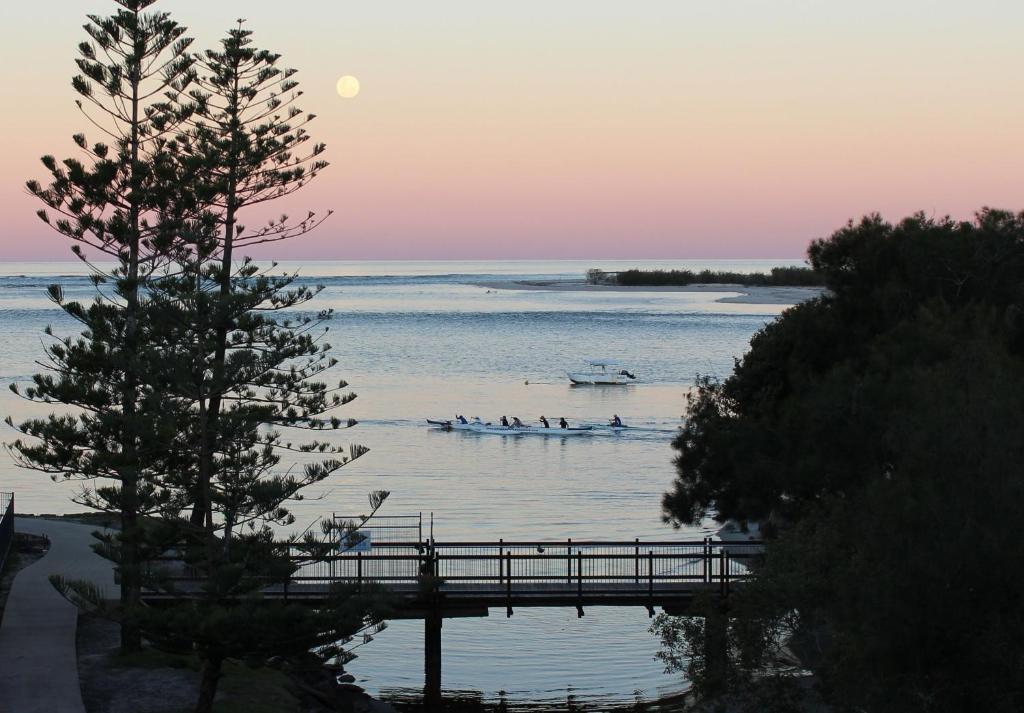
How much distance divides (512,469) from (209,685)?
33.3 meters

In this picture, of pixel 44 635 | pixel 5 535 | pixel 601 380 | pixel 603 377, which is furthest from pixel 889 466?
pixel 603 377

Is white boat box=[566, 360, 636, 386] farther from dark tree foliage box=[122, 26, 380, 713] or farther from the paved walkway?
dark tree foliage box=[122, 26, 380, 713]

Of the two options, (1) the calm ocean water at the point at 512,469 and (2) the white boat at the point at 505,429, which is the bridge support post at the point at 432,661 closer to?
(1) the calm ocean water at the point at 512,469

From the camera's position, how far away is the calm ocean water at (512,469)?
25.4 meters

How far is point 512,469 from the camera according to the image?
Result: 166ft

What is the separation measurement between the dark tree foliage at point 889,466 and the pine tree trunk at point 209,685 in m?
7.16

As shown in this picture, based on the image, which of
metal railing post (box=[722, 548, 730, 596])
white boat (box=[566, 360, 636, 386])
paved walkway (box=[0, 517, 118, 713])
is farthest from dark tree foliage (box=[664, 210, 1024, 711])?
white boat (box=[566, 360, 636, 386])

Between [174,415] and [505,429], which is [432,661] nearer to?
[174,415]

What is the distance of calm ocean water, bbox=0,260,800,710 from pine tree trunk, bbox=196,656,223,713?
6.72 metres

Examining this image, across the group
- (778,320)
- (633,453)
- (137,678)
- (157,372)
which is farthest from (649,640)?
(633,453)

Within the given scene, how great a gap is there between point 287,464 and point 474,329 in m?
85.8

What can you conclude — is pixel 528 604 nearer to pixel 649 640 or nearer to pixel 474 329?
pixel 649 640

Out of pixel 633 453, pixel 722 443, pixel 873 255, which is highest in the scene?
pixel 873 255

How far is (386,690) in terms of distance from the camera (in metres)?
23.9
